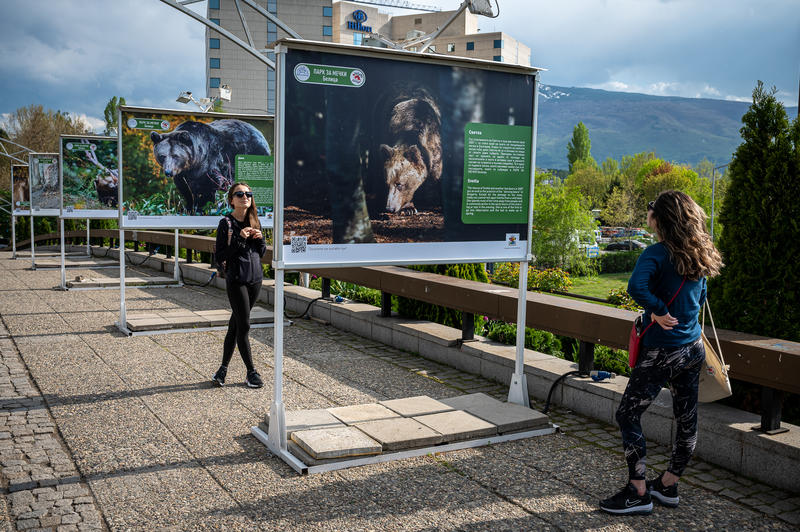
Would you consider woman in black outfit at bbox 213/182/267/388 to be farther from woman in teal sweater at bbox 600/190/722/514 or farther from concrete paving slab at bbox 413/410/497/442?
woman in teal sweater at bbox 600/190/722/514

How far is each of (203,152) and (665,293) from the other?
33.2 feet

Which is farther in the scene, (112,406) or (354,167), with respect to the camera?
(112,406)

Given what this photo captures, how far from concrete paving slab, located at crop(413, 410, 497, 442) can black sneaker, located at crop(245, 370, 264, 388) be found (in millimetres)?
2109

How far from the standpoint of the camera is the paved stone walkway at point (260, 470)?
439 centimetres

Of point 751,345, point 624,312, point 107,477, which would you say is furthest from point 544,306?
point 107,477

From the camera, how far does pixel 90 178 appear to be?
17.6 meters

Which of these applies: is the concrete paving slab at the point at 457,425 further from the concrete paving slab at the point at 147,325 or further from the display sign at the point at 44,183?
the display sign at the point at 44,183

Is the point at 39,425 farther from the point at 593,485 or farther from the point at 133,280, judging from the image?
the point at 133,280

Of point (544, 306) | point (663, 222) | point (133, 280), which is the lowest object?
point (133, 280)

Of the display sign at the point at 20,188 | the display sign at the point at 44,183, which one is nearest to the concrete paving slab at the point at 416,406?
the display sign at the point at 44,183

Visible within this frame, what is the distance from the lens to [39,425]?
6086 mm

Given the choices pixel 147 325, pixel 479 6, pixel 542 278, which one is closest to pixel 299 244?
pixel 147 325

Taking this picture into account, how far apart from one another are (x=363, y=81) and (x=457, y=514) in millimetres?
3275

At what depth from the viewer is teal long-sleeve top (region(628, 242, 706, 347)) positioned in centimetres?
443
